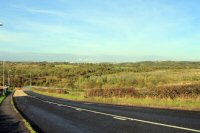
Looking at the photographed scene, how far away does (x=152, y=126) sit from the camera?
13.6 meters

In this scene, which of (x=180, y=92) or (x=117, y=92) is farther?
(x=117, y=92)

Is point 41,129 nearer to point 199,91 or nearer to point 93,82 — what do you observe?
point 199,91

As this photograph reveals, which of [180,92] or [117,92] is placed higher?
[180,92]

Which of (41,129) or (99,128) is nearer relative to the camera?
(99,128)

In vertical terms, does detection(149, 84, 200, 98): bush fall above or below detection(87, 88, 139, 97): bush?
above

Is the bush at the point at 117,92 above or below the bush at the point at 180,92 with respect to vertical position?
below

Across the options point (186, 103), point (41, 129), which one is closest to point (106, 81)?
point (186, 103)

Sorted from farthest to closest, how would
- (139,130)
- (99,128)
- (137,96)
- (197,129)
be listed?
(137,96) < (99,128) < (139,130) < (197,129)

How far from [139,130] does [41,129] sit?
16.0 ft

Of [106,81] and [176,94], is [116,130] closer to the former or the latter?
[176,94]

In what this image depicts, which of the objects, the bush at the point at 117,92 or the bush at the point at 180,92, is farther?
the bush at the point at 117,92

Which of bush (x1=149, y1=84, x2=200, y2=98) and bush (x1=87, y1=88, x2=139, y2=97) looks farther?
bush (x1=87, y1=88, x2=139, y2=97)

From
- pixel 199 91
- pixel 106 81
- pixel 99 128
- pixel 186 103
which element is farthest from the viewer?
pixel 106 81

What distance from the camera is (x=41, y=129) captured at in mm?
15828
